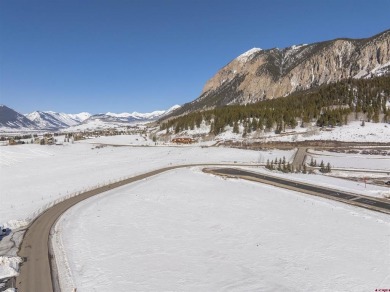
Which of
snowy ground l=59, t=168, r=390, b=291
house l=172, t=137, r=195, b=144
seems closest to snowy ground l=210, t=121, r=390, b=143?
house l=172, t=137, r=195, b=144

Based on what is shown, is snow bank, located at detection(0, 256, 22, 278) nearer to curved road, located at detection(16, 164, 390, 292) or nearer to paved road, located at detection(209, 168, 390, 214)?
curved road, located at detection(16, 164, 390, 292)

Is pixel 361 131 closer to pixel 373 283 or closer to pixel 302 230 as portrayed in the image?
pixel 302 230

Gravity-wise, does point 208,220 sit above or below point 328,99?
below

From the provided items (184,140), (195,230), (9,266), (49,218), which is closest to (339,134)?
(184,140)

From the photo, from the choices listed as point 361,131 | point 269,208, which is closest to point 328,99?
point 361,131

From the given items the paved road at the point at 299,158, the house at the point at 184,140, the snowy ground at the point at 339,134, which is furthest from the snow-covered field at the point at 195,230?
the house at the point at 184,140
